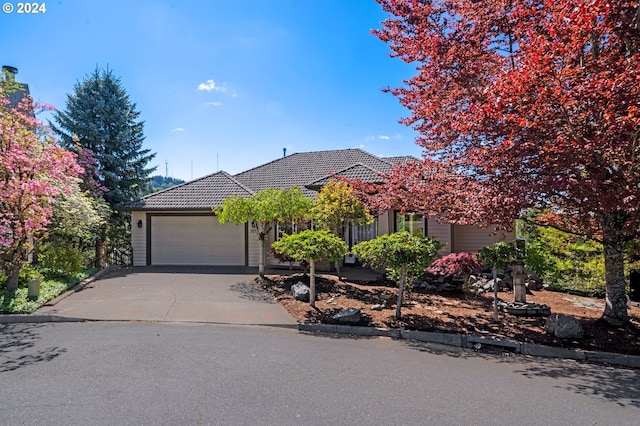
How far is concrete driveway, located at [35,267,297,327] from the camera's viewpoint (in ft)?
23.0

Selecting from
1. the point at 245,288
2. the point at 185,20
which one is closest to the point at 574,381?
the point at 245,288

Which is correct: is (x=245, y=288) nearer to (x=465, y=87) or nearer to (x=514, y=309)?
(x=514, y=309)

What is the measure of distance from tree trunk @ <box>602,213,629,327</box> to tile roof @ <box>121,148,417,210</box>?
23.2ft

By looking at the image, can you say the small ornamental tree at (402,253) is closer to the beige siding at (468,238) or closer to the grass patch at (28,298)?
the beige siding at (468,238)

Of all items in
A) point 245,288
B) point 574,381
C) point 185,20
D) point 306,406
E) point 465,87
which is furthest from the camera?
point 245,288

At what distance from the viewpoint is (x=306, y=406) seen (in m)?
3.54

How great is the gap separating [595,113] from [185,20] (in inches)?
352

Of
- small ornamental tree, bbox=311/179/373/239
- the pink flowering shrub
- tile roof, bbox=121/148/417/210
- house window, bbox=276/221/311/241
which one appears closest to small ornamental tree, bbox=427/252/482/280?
the pink flowering shrub

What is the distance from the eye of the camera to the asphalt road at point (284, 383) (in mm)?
3361

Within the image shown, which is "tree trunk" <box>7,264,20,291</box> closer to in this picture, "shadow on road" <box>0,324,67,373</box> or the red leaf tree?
"shadow on road" <box>0,324,67,373</box>

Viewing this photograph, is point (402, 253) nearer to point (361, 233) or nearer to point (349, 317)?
point (349, 317)

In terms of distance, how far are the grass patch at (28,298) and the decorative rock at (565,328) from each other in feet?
33.3

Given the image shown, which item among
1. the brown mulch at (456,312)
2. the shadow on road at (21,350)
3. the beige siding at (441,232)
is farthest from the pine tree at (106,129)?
the beige siding at (441,232)

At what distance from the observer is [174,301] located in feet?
27.0
